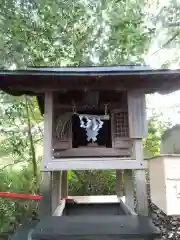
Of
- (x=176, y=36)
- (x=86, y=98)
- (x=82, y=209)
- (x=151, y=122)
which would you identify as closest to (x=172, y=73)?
(x=86, y=98)

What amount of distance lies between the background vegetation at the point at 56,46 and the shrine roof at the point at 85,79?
239 centimetres

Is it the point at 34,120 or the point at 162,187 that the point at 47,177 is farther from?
the point at 34,120

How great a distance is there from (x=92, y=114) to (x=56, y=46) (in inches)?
121

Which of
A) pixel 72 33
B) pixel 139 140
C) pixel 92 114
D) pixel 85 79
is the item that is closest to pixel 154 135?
pixel 72 33

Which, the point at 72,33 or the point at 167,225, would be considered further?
the point at 72,33

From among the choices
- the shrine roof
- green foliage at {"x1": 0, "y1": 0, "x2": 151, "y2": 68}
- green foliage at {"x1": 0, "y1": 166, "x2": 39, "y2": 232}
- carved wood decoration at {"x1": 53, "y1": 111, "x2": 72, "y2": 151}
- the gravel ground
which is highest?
green foliage at {"x1": 0, "y1": 0, "x2": 151, "y2": 68}

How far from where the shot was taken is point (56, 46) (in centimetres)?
606

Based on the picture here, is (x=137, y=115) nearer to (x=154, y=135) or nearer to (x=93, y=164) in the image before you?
(x=93, y=164)

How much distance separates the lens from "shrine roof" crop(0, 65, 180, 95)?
118 inches

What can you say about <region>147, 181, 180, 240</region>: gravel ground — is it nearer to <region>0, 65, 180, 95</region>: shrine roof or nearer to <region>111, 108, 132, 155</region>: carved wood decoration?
<region>111, 108, 132, 155</region>: carved wood decoration

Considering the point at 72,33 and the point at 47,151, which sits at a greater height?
the point at 72,33

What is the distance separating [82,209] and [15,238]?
182 centimetres

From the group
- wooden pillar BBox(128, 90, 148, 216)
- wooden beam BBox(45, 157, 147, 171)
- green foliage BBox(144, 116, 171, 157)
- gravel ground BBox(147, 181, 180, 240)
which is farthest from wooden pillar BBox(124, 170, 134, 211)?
green foliage BBox(144, 116, 171, 157)

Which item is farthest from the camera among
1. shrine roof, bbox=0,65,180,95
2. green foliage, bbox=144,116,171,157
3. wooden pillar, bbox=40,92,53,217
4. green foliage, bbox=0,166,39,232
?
green foliage, bbox=144,116,171,157
